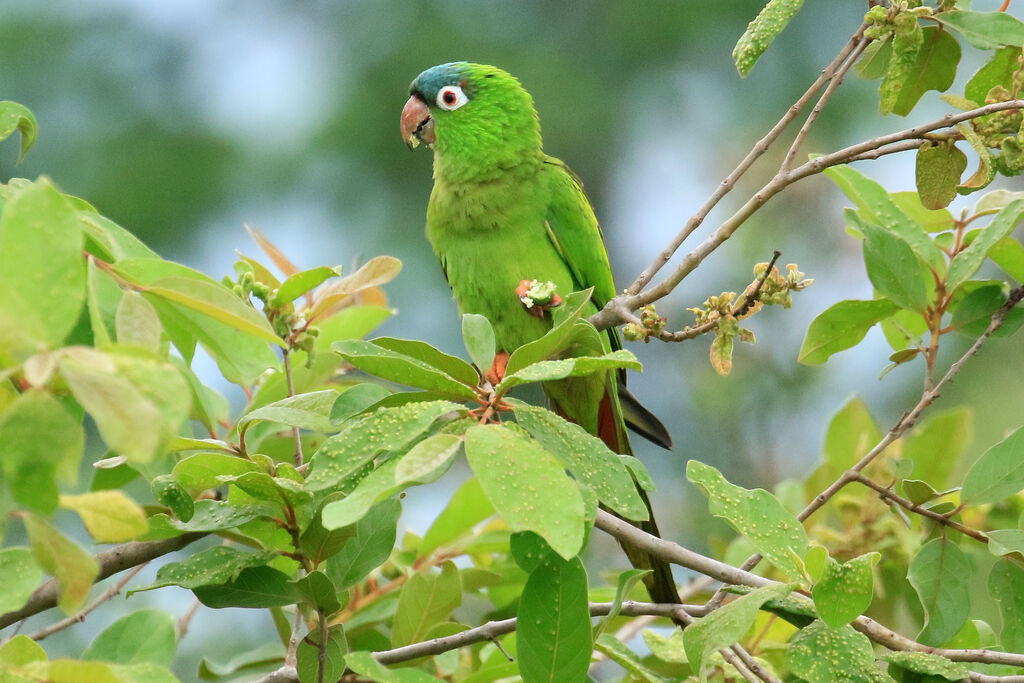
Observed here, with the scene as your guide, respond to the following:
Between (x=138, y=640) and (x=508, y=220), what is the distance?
1.18 m

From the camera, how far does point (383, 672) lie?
2.80 ft

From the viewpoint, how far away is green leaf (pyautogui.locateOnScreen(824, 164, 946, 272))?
1247mm

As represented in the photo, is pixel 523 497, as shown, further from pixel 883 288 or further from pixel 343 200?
pixel 343 200

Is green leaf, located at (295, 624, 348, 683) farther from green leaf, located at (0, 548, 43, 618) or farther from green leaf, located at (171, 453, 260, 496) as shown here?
green leaf, located at (0, 548, 43, 618)

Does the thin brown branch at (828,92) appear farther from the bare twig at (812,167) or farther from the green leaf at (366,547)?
the green leaf at (366,547)

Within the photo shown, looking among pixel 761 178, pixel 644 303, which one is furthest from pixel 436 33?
pixel 644 303

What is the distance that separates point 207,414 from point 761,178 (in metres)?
4.19

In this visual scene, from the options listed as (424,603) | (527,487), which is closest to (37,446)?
(527,487)

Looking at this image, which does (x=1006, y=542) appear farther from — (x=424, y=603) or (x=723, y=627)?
(x=424, y=603)

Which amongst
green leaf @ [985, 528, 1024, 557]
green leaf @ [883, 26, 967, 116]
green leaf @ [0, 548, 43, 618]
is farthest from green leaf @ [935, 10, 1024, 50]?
green leaf @ [0, 548, 43, 618]

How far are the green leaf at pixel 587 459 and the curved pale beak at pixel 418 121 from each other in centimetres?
154

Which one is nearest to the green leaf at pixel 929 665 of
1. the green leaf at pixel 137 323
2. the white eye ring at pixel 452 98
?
the green leaf at pixel 137 323

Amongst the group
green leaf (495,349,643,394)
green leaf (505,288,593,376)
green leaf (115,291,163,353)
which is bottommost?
green leaf (495,349,643,394)

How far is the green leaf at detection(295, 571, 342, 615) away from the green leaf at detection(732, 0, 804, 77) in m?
0.75
